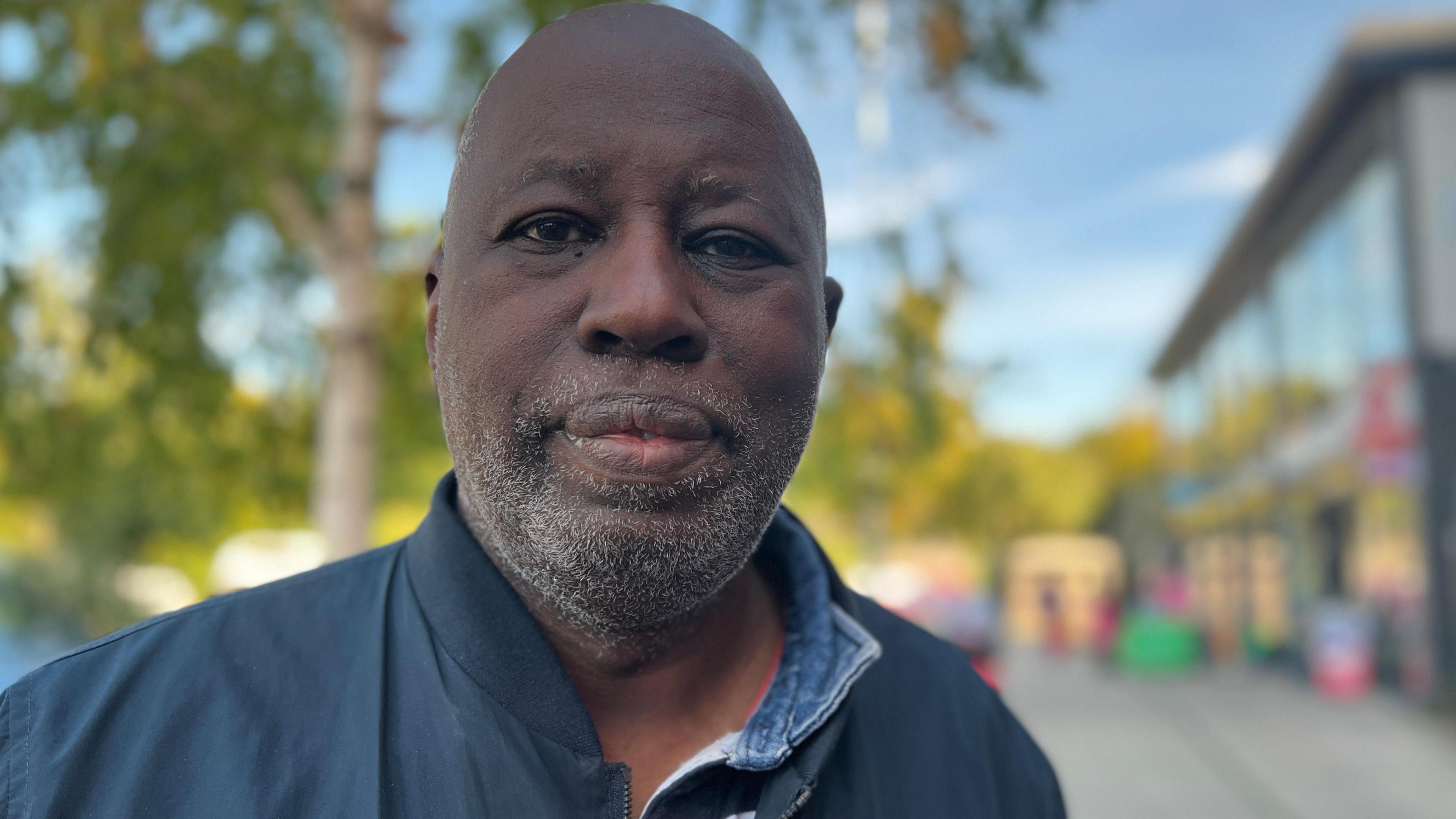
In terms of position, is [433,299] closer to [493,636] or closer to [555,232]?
[555,232]

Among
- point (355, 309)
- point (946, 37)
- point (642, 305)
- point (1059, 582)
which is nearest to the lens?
point (642, 305)

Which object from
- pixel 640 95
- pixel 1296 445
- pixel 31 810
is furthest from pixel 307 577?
pixel 1296 445

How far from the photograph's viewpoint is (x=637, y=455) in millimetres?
1409

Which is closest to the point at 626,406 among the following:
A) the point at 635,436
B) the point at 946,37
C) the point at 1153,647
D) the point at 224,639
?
the point at 635,436

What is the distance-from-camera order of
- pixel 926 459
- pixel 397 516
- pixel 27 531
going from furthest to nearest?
pixel 397 516 → pixel 27 531 → pixel 926 459

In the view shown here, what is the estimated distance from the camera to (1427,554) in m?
13.7

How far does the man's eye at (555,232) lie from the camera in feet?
4.94

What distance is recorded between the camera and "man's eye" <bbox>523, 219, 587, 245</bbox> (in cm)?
151

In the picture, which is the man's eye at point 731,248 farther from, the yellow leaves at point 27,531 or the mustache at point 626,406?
the yellow leaves at point 27,531

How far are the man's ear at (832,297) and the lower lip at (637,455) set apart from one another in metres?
0.44

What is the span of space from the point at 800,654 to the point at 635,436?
52 centimetres

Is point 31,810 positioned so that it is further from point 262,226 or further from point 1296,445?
point 1296,445

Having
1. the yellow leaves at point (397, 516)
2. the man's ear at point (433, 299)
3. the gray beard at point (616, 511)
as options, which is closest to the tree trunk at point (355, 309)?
the man's ear at point (433, 299)

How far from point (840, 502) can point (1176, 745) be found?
7.19 m
